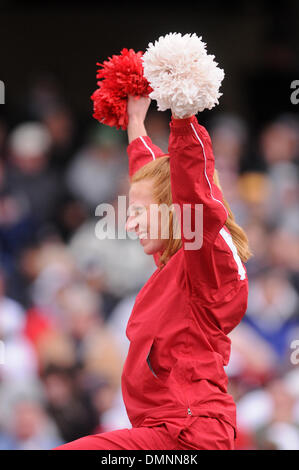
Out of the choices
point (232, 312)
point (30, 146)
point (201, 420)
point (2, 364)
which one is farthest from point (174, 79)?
point (30, 146)

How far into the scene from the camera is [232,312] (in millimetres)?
1811

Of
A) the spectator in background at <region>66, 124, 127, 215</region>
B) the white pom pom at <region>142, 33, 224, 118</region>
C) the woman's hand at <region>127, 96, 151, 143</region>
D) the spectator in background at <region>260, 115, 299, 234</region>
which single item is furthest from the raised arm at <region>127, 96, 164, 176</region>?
the spectator in background at <region>260, 115, 299, 234</region>

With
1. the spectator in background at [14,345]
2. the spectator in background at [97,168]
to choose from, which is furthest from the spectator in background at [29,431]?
the spectator in background at [97,168]

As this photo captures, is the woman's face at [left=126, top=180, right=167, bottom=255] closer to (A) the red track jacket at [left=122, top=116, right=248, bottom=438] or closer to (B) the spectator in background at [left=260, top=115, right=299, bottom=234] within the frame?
(A) the red track jacket at [left=122, top=116, right=248, bottom=438]

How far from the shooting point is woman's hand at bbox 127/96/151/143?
208 cm

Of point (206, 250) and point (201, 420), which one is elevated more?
point (206, 250)

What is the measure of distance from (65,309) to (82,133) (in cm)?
130

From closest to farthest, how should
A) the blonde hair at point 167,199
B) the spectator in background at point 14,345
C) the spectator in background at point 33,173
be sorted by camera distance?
the blonde hair at point 167,199, the spectator in background at point 14,345, the spectator in background at point 33,173

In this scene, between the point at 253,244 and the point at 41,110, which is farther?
the point at 41,110

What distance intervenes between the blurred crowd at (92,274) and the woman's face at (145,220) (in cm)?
187

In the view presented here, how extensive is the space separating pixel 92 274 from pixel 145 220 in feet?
7.72

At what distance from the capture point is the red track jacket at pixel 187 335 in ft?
5.68

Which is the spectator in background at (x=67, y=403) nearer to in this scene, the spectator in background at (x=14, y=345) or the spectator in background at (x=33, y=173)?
the spectator in background at (x=14, y=345)
